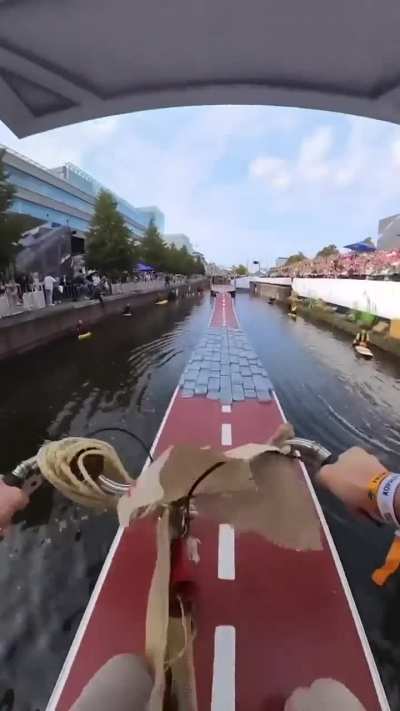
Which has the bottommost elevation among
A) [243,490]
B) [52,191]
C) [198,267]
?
[243,490]

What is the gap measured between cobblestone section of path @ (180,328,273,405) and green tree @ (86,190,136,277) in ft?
67.1

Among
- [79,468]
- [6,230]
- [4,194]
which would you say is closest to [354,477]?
[79,468]

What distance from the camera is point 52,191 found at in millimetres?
58312

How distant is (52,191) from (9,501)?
65.2 metres

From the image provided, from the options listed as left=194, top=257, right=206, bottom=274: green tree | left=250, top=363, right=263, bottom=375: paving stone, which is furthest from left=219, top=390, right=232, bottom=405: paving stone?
left=194, top=257, right=206, bottom=274: green tree

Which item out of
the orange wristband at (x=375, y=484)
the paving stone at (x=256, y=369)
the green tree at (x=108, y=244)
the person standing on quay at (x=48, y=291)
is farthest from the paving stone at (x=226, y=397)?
the green tree at (x=108, y=244)

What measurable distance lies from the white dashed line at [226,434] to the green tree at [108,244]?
27831 millimetres

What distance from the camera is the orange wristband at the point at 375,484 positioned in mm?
1459

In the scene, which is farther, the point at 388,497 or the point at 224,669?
the point at 224,669

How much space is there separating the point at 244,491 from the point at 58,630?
3339 mm

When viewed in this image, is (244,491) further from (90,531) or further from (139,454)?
(139,454)

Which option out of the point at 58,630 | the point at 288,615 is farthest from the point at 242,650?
the point at 58,630

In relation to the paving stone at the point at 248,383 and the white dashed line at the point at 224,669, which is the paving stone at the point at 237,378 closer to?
the paving stone at the point at 248,383

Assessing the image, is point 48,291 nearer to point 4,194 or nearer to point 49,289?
point 49,289
